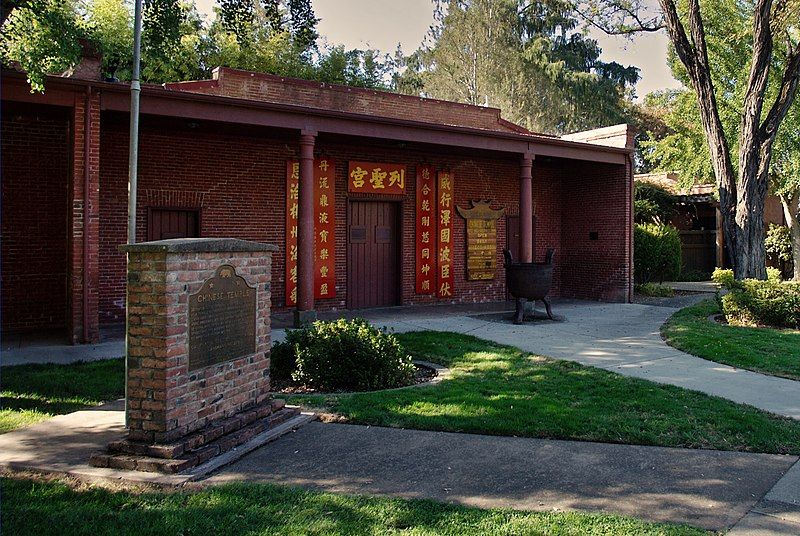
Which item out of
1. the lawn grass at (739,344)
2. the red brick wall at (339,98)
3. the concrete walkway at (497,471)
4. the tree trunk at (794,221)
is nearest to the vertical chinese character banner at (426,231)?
the red brick wall at (339,98)

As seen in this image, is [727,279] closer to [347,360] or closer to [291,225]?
[291,225]

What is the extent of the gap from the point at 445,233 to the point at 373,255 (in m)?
1.88

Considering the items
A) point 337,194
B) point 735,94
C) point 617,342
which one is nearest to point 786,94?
point 617,342

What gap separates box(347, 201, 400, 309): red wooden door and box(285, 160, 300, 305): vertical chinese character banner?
127cm

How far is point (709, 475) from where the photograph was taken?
4438 millimetres

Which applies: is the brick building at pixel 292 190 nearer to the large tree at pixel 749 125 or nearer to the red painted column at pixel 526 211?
the red painted column at pixel 526 211

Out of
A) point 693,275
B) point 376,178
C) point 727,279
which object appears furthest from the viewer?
point 693,275

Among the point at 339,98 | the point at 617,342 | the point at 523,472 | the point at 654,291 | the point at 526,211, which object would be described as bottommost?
the point at 523,472

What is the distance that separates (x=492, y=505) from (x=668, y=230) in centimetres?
1758

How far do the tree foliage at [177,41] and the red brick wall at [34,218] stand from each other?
1.13 metres

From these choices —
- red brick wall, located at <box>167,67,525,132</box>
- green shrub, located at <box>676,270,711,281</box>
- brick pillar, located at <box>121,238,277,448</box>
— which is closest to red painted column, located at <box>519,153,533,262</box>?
red brick wall, located at <box>167,67,525,132</box>

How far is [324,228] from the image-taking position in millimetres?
13445

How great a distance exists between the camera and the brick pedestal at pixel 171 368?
4348 millimetres

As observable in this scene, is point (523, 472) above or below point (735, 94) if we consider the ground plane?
below
